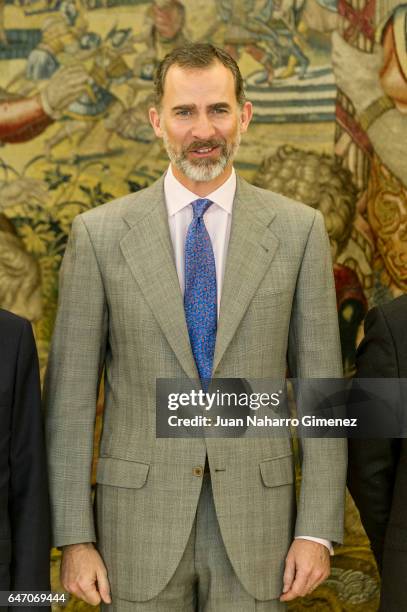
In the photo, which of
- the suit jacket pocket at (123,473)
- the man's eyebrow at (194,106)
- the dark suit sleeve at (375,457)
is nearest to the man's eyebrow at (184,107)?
the man's eyebrow at (194,106)

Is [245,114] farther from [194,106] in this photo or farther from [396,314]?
[396,314]

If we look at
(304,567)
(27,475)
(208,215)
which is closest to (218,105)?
(208,215)

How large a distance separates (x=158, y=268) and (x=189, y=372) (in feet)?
0.98

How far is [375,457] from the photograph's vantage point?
2.74 m

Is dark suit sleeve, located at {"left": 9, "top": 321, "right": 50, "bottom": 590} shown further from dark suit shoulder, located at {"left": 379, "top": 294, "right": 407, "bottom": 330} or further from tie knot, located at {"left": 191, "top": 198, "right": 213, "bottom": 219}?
dark suit shoulder, located at {"left": 379, "top": 294, "right": 407, "bottom": 330}

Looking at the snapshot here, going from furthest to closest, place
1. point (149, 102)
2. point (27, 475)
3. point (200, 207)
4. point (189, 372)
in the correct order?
point (149, 102)
point (200, 207)
point (189, 372)
point (27, 475)

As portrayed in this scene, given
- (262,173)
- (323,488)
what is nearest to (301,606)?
(323,488)

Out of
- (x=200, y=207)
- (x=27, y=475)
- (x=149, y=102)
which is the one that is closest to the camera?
(x=27, y=475)

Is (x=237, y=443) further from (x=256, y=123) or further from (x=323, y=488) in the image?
(x=256, y=123)

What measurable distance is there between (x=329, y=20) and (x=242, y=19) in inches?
13.8

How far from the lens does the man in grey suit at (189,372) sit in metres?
2.75

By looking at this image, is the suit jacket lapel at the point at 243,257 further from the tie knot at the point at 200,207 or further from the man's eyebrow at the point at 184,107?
the man's eyebrow at the point at 184,107

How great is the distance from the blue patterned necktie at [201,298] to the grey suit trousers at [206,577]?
0.33 m

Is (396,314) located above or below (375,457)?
above
